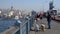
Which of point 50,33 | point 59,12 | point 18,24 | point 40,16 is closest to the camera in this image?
point 18,24

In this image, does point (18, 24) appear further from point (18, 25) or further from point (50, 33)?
point (50, 33)

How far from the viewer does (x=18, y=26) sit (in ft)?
21.5

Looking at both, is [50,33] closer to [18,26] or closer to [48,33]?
[48,33]

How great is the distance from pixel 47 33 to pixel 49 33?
17 cm

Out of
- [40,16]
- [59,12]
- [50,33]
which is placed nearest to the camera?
[50,33]

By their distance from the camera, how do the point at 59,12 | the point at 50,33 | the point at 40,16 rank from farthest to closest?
the point at 59,12 < the point at 40,16 < the point at 50,33

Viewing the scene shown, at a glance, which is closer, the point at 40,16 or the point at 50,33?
the point at 50,33

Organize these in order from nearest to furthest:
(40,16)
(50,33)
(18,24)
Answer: (18,24) < (50,33) < (40,16)

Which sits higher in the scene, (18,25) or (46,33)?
(18,25)

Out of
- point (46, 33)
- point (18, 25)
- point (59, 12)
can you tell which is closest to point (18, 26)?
point (18, 25)

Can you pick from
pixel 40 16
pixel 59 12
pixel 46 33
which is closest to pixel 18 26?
pixel 46 33

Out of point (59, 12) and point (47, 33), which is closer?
point (47, 33)

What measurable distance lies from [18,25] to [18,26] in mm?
40

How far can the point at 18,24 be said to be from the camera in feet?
21.2
